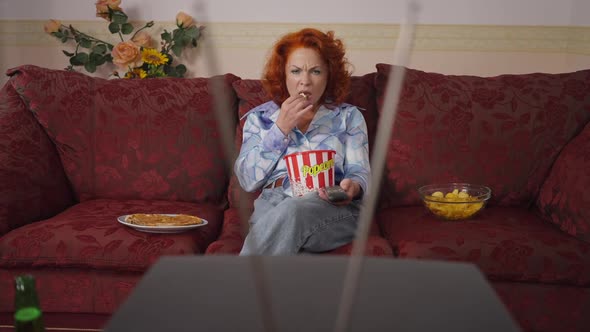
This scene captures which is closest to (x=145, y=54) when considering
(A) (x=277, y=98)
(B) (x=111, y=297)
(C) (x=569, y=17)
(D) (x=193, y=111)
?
(D) (x=193, y=111)

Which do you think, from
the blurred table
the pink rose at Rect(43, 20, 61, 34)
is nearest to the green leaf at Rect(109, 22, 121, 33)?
the pink rose at Rect(43, 20, 61, 34)

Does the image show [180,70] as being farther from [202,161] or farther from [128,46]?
[202,161]

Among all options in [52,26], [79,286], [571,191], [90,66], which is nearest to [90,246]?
[79,286]

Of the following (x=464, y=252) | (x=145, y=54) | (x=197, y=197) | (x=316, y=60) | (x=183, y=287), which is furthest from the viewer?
(x=145, y=54)

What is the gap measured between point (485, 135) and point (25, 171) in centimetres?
158

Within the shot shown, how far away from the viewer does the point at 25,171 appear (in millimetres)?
2111

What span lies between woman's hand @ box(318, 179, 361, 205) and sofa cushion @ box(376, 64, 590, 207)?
13.7 inches

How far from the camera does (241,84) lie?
247 centimetres

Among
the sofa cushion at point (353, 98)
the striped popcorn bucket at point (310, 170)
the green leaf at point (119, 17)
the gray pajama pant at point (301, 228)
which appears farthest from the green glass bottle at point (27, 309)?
the green leaf at point (119, 17)

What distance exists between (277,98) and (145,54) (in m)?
0.77

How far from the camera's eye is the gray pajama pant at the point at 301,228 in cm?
183

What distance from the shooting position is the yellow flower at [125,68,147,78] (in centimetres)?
275

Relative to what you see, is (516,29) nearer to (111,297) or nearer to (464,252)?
(464,252)

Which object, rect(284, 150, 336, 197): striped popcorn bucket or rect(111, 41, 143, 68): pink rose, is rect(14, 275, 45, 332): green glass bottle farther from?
rect(111, 41, 143, 68): pink rose
